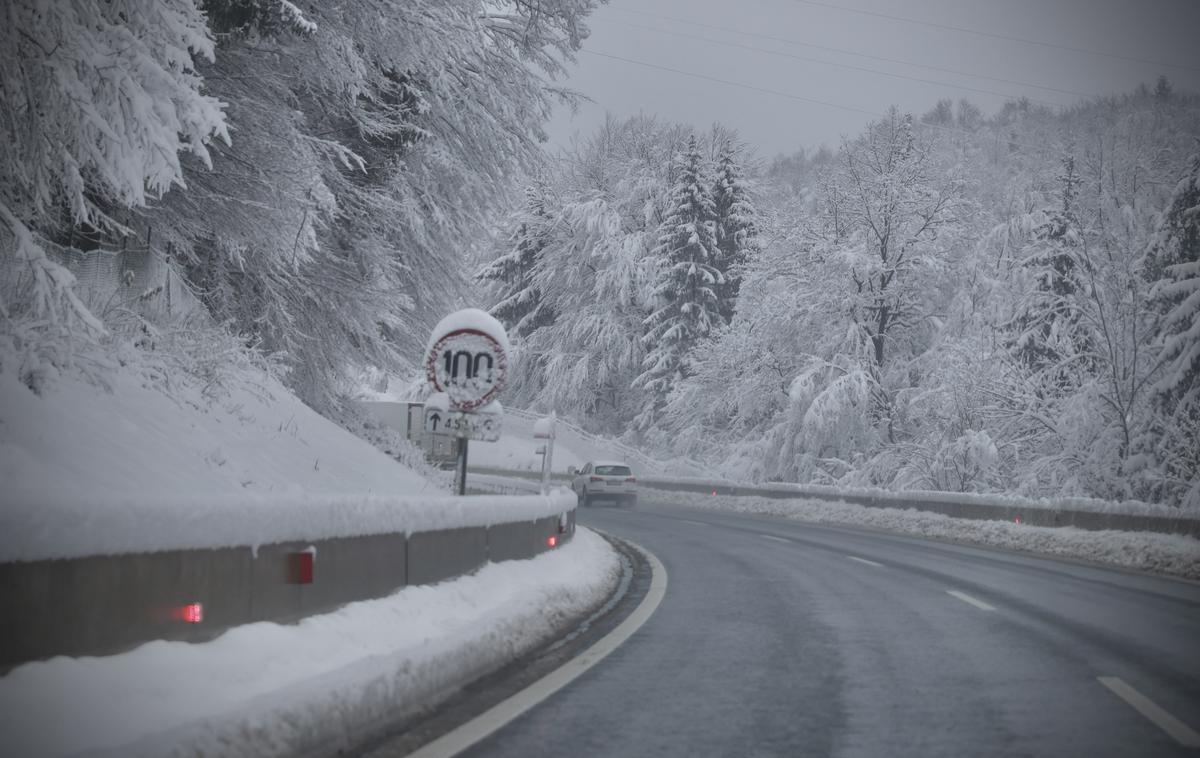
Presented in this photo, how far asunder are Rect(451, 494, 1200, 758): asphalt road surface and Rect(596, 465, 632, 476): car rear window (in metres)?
22.7

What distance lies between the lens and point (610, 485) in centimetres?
3594

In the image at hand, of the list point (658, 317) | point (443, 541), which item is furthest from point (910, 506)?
point (658, 317)

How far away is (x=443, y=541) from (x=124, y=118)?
3.71 m

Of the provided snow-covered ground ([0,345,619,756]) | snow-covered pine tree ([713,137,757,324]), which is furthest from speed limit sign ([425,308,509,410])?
snow-covered pine tree ([713,137,757,324])

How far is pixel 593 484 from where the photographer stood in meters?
36.2

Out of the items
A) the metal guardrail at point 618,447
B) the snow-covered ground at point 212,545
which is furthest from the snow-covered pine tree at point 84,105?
the metal guardrail at point 618,447

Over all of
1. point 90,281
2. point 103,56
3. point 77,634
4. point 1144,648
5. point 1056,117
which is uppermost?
point 1056,117

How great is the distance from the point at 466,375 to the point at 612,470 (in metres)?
27.5

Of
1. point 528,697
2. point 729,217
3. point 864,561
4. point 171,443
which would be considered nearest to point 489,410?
point 171,443

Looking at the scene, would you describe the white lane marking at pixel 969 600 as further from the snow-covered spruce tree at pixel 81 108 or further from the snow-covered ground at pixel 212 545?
the snow-covered spruce tree at pixel 81 108

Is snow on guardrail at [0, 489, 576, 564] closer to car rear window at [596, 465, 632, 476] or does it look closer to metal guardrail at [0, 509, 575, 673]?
metal guardrail at [0, 509, 575, 673]

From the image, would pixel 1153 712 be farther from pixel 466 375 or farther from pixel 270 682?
pixel 466 375

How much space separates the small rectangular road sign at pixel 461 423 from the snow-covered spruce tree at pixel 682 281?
46001 millimetres

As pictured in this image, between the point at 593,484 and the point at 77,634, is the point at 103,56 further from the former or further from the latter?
the point at 593,484
